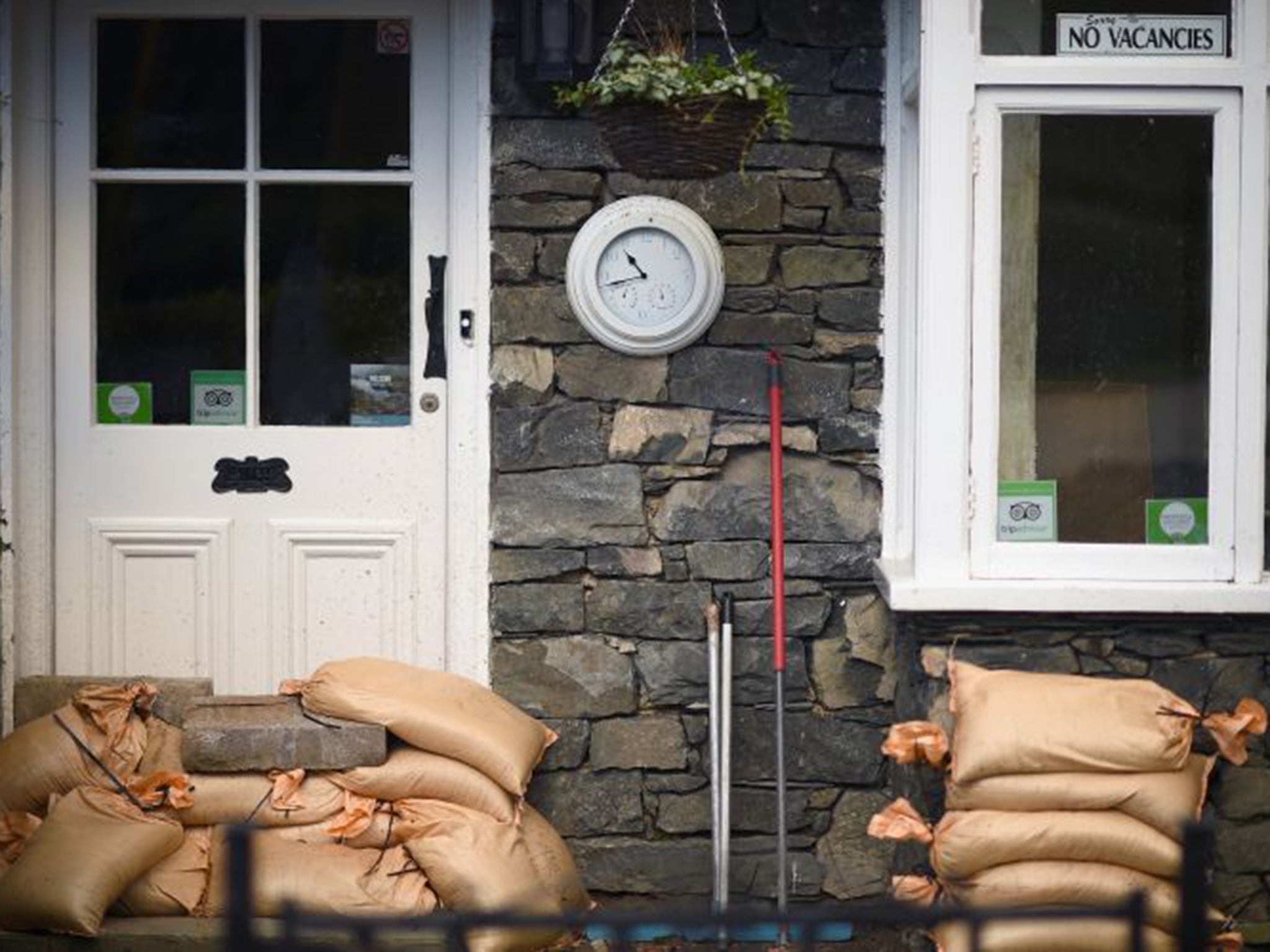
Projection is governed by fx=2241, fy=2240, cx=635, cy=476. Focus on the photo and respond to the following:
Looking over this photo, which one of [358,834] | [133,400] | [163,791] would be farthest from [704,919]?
[133,400]

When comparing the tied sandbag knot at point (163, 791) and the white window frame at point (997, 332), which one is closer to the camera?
the white window frame at point (997, 332)

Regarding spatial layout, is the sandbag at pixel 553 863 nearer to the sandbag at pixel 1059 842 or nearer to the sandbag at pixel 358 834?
the sandbag at pixel 358 834

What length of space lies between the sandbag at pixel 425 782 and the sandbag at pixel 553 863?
0.41ft

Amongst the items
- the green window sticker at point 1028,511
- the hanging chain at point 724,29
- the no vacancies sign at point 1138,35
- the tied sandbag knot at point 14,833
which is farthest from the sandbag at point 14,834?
the no vacancies sign at point 1138,35

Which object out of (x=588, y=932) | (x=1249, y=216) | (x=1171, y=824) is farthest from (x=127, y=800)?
(x=1249, y=216)

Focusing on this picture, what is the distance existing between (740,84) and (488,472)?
4.48ft

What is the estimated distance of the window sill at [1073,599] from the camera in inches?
208

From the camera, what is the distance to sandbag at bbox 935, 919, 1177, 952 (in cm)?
491

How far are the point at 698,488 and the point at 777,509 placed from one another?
0.24m

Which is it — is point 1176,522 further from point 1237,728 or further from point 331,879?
point 331,879

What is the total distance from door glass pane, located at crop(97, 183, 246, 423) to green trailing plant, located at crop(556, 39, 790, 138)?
122 cm

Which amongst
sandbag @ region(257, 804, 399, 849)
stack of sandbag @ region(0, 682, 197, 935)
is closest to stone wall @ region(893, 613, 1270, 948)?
sandbag @ region(257, 804, 399, 849)

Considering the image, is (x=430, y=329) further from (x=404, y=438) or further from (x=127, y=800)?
(x=127, y=800)

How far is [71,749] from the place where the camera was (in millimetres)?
5531
